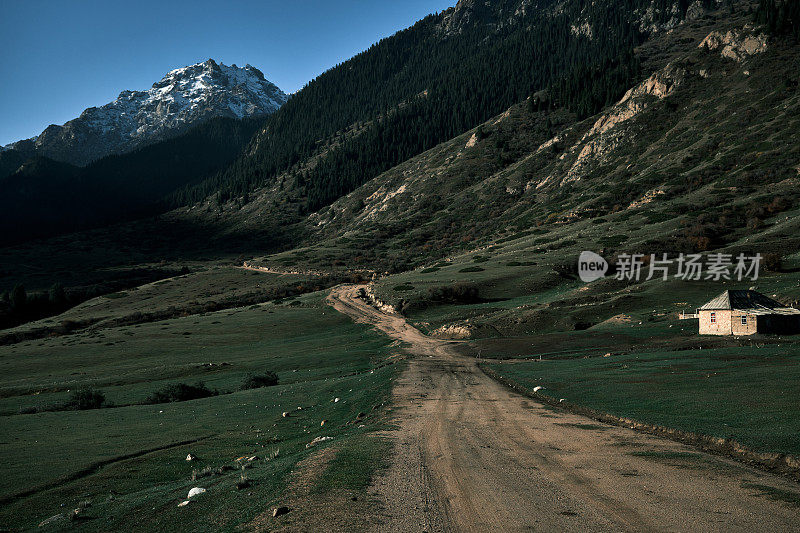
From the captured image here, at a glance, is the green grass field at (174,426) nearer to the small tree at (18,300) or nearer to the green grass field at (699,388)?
the green grass field at (699,388)

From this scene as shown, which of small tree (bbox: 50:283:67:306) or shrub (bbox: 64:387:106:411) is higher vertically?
small tree (bbox: 50:283:67:306)

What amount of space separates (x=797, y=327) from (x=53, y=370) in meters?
78.6

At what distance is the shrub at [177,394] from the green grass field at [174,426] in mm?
1313

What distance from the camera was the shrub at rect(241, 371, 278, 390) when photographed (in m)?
36.9

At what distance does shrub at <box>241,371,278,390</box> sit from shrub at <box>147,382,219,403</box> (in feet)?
8.36

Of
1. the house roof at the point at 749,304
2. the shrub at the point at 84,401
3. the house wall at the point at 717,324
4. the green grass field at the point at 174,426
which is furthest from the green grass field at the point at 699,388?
the shrub at the point at 84,401

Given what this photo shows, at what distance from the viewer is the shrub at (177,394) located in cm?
3338

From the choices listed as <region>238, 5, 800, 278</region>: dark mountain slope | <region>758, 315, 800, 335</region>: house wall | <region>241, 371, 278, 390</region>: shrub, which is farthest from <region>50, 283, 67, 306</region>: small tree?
<region>758, 315, 800, 335</region>: house wall

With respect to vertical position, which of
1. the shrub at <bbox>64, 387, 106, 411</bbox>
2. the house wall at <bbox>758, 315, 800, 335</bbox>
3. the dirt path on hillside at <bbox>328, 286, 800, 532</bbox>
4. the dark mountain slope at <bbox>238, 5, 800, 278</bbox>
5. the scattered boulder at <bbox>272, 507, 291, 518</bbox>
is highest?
the dark mountain slope at <bbox>238, 5, 800, 278</bbox>

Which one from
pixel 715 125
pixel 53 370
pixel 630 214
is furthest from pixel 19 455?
pixel 715 125
